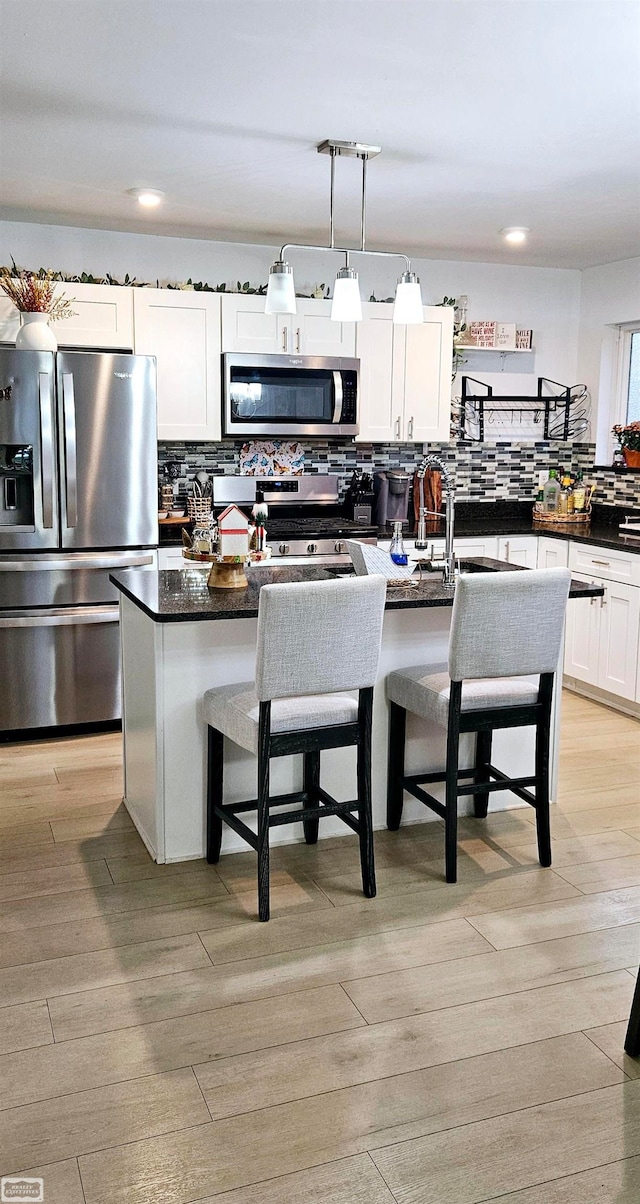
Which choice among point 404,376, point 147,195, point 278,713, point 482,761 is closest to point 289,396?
point 404,376

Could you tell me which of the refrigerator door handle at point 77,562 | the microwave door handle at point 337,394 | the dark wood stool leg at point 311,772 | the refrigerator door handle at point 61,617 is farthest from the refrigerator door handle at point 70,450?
the dark wood stool leg at point 311,772

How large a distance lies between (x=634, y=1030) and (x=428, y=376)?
410cm

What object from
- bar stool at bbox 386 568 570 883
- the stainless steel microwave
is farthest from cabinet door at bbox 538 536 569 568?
bar stool at bbox 386 568 570 883

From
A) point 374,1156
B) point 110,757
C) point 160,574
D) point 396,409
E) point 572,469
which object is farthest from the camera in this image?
point 572,469

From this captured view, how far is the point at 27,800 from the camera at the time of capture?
390cm

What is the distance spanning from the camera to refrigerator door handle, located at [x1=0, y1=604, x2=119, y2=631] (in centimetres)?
461

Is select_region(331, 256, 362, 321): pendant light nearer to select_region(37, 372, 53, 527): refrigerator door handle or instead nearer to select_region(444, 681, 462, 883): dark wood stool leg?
select_region(444, 681, 462, 883): dark wood stool leg

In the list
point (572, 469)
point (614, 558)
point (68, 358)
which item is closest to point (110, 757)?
point (68, 358)

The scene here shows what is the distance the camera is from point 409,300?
11.6ft

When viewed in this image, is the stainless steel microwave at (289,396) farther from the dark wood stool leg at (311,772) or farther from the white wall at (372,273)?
the dark wood stool leg at (311,772)

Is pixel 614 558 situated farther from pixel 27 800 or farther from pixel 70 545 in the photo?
pixel 27 800

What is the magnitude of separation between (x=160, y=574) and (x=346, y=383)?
2110 mm

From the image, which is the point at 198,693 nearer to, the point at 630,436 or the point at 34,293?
the point at 34,293

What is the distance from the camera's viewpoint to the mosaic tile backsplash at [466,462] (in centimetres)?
562
